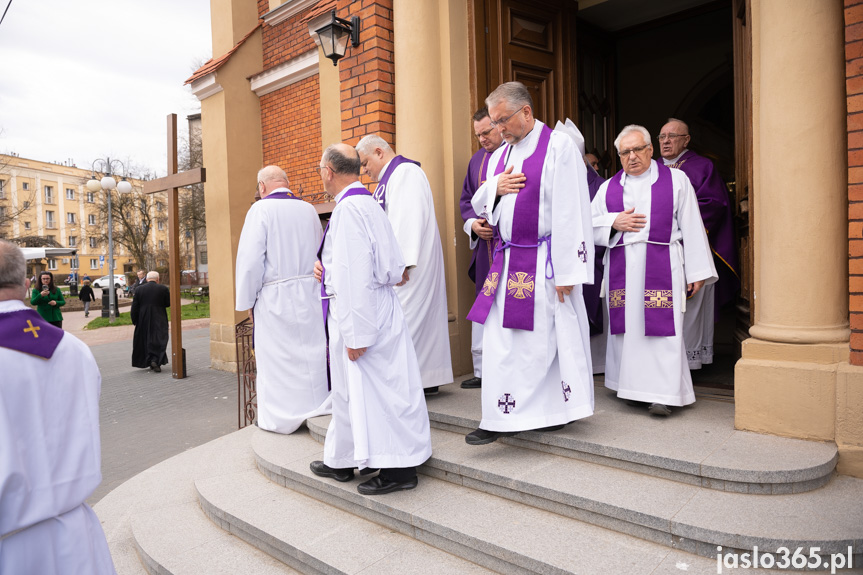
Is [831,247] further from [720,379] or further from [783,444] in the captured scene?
[720,379]

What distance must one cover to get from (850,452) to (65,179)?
2809 inches

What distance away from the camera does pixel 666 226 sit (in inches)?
161

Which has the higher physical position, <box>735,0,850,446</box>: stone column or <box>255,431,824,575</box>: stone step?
<box>735,0,850,446</box>: stone column

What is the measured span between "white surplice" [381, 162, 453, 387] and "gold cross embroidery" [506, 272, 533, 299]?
3.29 feet

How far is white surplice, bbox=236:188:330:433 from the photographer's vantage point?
5020 mm

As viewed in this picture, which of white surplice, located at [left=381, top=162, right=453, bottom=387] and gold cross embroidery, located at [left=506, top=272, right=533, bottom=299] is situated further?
white surplice, located at [left=381, top=162, right=453, bottom=387]

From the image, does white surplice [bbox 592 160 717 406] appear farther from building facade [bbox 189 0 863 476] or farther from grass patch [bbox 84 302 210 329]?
grass patch [bbox 84 302 210 329]

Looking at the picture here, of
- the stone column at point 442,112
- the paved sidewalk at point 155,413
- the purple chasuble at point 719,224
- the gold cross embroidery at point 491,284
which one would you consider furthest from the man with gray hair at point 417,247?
the paved sidewalk at point 155,413

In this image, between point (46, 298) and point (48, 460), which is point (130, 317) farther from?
point (48, 460)

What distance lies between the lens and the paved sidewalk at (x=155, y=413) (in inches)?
239

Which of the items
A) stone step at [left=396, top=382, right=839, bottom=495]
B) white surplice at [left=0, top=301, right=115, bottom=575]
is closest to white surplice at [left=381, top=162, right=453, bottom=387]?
stone step at [left=396, top=382, right=839, bottom=495]

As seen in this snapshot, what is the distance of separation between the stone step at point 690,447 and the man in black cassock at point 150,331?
8.75 meters

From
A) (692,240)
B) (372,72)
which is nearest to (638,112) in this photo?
(372,72)

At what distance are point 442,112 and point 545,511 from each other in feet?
12.3
